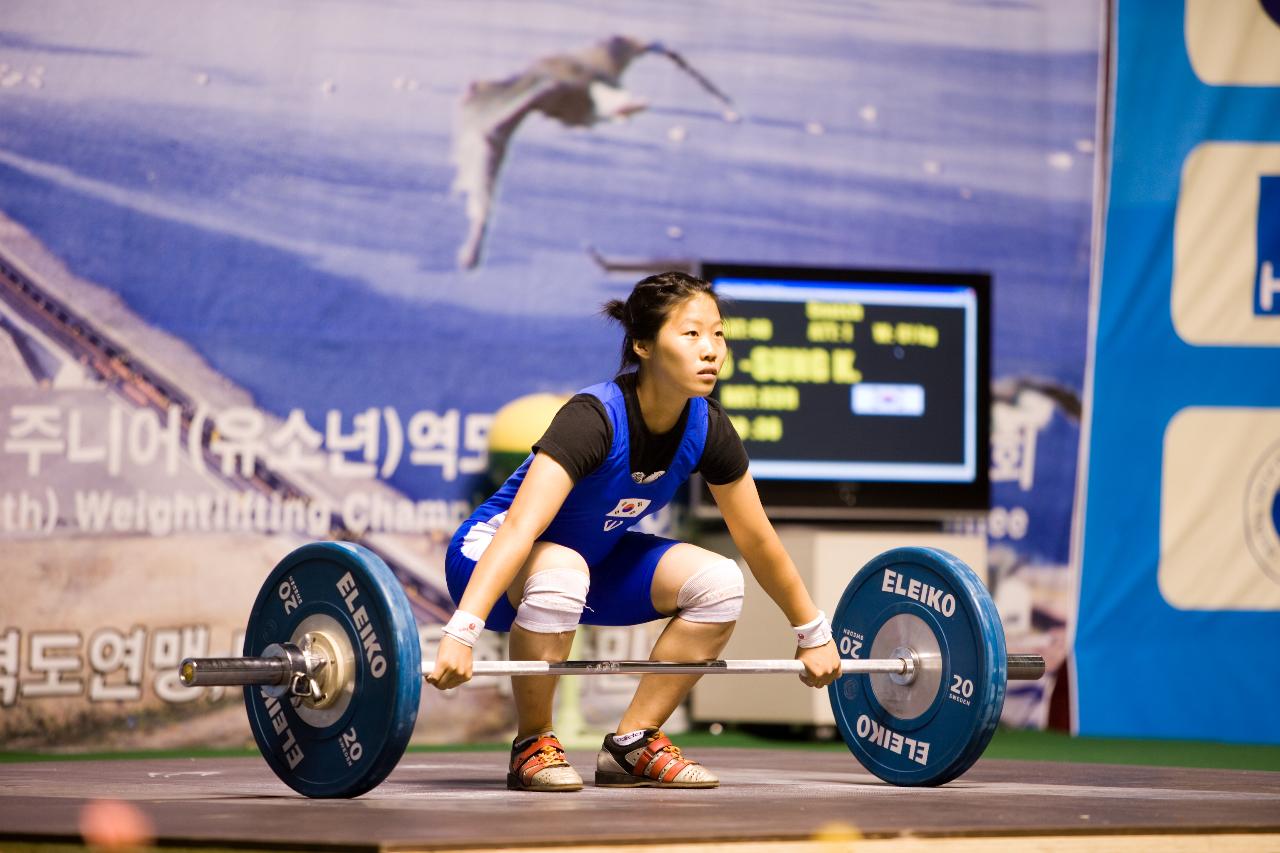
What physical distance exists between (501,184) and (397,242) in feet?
1.30

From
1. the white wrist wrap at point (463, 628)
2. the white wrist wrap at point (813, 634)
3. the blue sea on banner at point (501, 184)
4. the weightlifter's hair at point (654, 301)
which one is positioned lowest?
the white wrist wrap at point (813, 634)

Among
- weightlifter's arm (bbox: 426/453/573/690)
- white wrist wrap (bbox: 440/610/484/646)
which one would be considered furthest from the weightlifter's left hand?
white wrist wrap (bbox: 440/610/484/646)

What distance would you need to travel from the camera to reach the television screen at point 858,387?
5367 millimetres

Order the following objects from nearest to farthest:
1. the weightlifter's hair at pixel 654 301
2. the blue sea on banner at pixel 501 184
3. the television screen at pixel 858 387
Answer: the weightlifter's hair at pixel 654 301, the blue sea on banner at pixel 501 184, the television screen at pixel 858 387

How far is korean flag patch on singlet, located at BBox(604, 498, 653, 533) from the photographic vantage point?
310 cm

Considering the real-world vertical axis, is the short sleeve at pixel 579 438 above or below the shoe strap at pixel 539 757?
above

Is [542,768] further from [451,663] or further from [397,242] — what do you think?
[397,242]

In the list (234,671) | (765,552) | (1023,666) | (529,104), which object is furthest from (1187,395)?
(234,671)

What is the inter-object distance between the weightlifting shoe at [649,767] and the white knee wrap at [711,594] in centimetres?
24

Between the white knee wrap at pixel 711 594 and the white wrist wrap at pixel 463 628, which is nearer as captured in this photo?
the white wrist wrap at pixel 463 628

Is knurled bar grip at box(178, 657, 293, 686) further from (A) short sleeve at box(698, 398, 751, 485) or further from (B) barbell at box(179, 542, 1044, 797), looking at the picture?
(A) short sleeve at box(698, 398, 751, 485)

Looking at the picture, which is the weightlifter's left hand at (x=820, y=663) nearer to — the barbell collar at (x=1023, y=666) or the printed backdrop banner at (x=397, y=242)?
the barbell collar at (x=1023, y=666)

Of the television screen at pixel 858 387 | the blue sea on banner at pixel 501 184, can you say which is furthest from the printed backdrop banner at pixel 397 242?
the television screen at pixel 858 387

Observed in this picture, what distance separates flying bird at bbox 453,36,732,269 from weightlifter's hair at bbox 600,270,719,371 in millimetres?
2345
